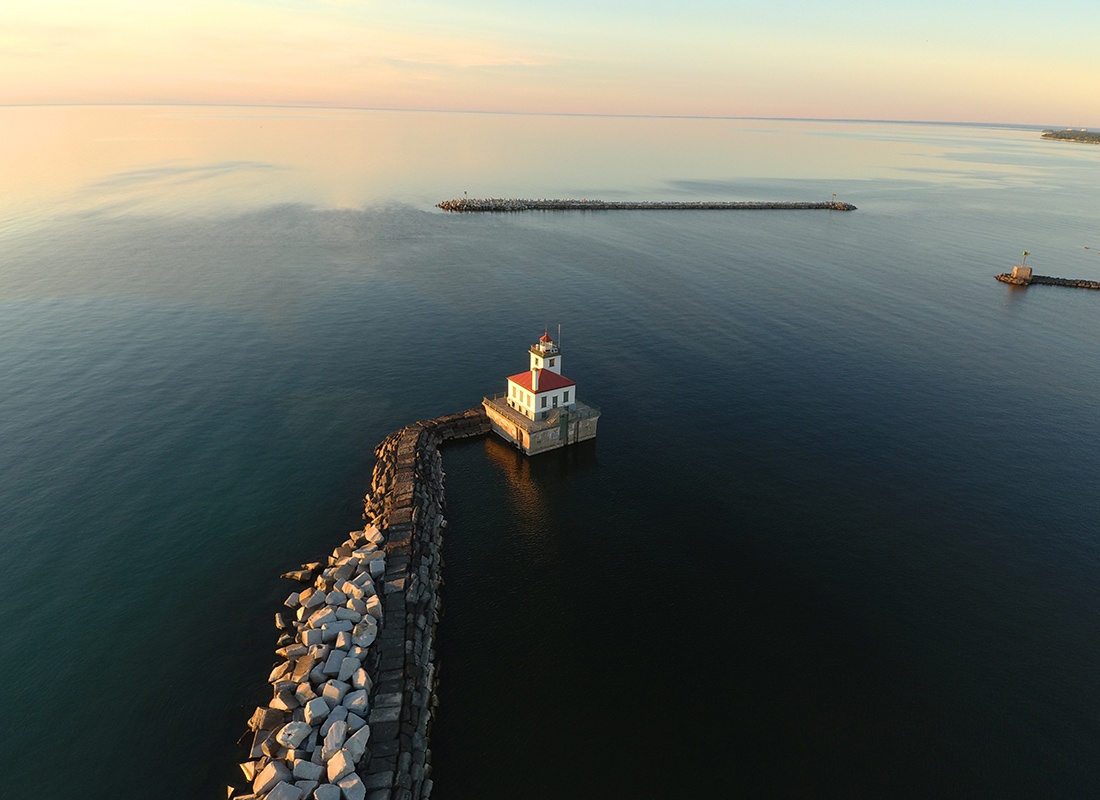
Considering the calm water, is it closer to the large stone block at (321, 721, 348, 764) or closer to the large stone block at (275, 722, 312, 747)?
the large stone block at (275, 722, 312, 747)

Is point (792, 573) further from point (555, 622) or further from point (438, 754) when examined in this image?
point (438, 754)

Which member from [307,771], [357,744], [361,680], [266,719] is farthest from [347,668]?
[307,771]

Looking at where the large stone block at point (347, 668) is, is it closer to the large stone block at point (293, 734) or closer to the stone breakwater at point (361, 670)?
the stone breakwater at point (361, 670)

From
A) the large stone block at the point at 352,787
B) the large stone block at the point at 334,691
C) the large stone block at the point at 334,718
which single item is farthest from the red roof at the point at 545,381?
the large stone block at the point at 352,787

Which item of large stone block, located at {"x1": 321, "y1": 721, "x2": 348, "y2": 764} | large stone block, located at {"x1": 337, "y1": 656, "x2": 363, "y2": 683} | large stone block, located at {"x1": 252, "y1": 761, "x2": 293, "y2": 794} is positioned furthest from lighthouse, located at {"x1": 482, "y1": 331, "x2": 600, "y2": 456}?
large stone block, located at {"x1": 252, "y1": 761, "x2": 293, "y2": 794}

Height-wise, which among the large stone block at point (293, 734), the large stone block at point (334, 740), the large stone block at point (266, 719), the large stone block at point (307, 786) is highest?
the large stone block at point (334, 740)

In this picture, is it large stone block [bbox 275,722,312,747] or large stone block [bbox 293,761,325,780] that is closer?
large stone block [bbox 293,761,325,780]
